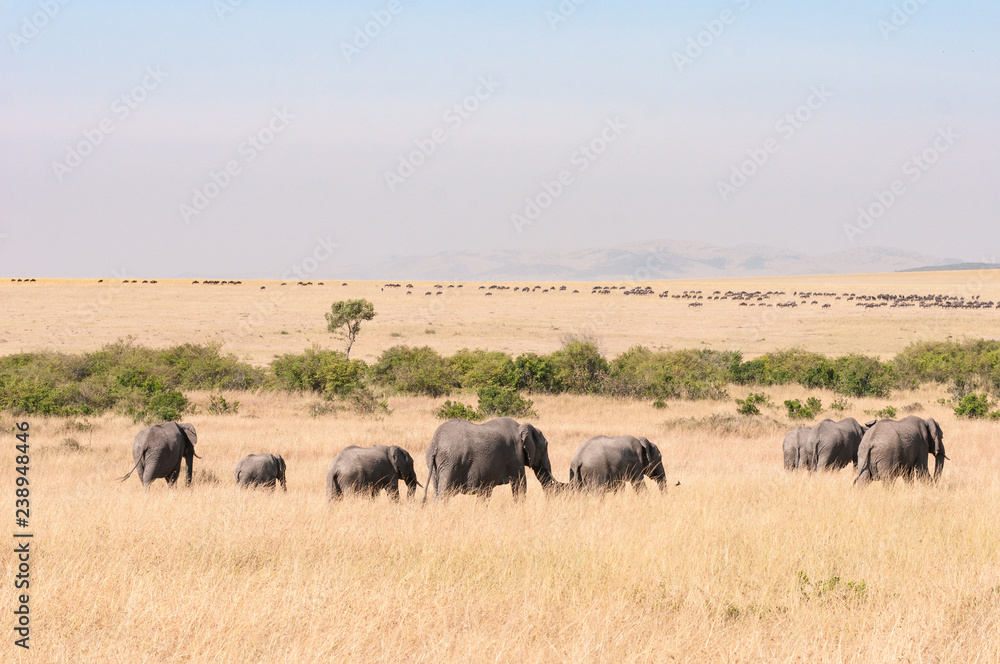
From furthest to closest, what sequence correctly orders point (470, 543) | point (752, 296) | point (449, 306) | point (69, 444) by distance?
point (752, 296) → point (449, 306) → point (69, 444) → point (470, 543)

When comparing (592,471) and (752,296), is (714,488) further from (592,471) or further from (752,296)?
(752,296)

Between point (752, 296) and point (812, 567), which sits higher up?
point (752, 296)

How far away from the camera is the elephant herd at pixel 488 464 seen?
11.1 metres

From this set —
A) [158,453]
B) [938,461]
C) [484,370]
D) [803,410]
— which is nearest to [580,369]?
[484,370]

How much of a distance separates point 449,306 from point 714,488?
→ 8478 cm

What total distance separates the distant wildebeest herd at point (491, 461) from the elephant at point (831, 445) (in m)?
1.48

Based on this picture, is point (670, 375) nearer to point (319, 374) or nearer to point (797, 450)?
point (319, 374)

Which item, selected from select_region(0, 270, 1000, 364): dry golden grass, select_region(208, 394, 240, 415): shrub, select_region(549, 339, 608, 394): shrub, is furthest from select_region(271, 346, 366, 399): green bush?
select_region(0, 270, 1000, 364): dry golden grass

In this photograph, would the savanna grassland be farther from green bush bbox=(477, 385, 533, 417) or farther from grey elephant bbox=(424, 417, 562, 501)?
green bush bbox=(477, 385, 533, 417)

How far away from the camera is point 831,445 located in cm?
1488

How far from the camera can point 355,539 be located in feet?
27.6

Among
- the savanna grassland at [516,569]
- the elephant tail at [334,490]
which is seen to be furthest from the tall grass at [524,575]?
the elephant tail at [334,490]

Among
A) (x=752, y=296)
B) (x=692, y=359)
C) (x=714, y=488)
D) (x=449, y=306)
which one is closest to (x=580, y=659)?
(x=714, y=488)

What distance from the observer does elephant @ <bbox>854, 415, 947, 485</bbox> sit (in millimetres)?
12961
